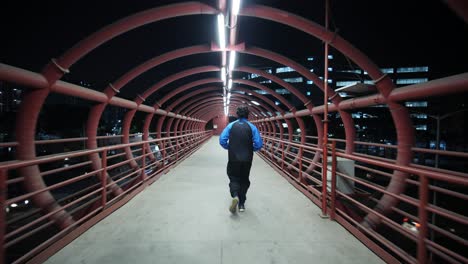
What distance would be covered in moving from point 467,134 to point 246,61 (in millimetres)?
29504

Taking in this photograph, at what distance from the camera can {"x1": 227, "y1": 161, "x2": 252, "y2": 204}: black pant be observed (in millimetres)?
3981

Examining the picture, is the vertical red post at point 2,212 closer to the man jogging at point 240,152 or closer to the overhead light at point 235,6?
the man jogging at point 240,152

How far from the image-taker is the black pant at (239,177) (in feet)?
13.1

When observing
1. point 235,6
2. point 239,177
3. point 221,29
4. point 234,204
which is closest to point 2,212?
point 234,204

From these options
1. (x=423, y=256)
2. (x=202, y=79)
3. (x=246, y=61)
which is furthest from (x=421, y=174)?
(x=202, y=79)

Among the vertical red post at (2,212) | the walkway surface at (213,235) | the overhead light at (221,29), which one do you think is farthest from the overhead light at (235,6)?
the vertical red post at (2,212)

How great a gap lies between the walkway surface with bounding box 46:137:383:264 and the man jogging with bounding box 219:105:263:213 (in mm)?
418

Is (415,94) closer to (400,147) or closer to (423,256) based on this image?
(400,147)

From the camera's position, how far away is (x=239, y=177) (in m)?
4.04

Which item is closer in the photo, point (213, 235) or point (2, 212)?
point (2, 212)

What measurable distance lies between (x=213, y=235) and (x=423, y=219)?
90.1 inches

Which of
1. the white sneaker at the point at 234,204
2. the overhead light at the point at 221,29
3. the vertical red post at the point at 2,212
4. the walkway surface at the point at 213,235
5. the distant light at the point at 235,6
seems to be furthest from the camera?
the overhead light at the point at 221,29

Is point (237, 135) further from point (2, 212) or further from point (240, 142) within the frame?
point (2, 212)

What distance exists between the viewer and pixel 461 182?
1.87 m
